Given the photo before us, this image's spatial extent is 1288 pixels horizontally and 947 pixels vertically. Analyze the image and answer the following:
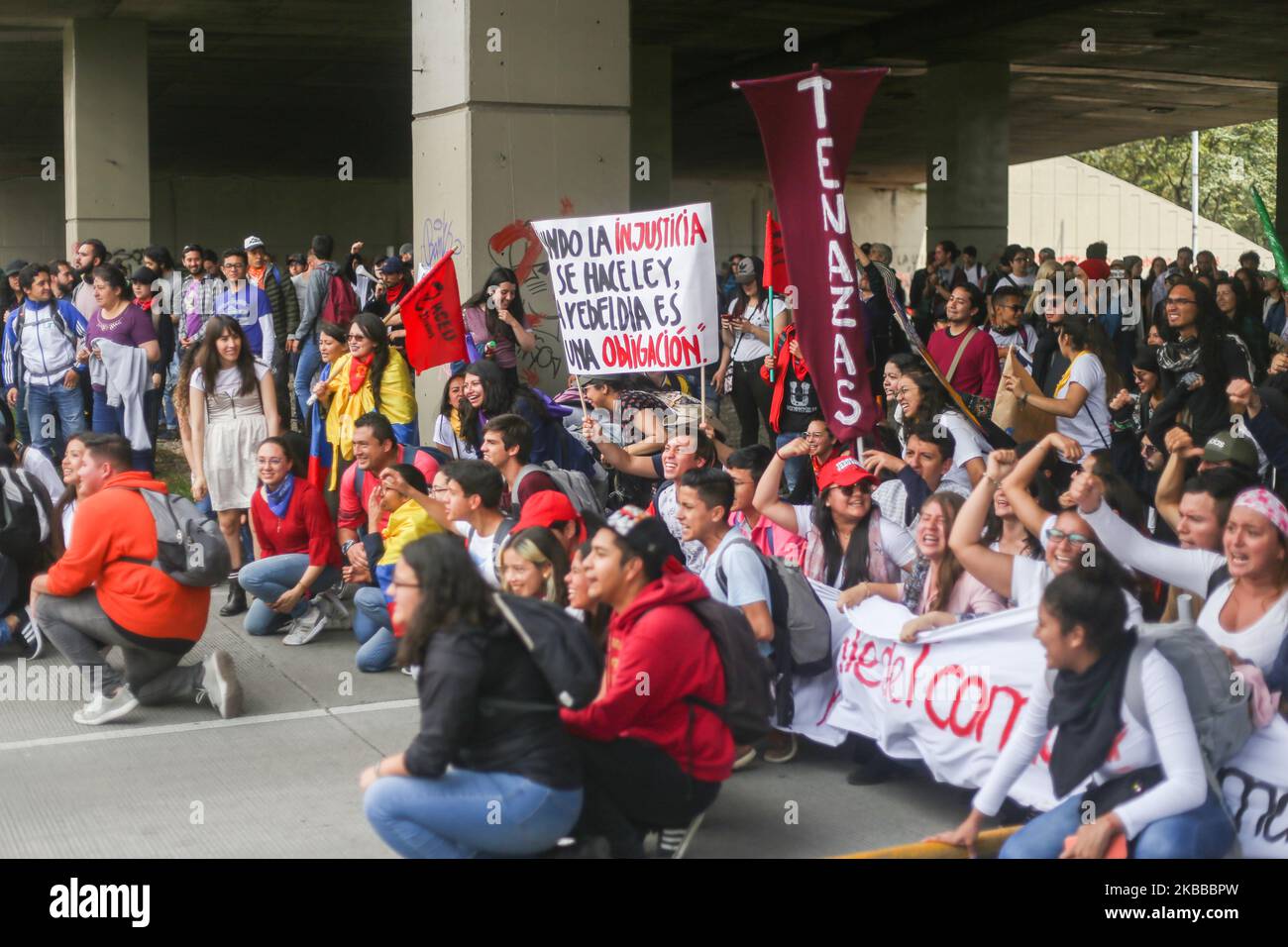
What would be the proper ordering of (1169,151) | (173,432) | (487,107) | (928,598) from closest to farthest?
(928,598), (487,107), (173,432), (1169,151)

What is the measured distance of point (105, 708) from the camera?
22.9 ft

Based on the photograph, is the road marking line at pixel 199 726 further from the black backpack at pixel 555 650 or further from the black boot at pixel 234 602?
the black backpack at pixel 555 650

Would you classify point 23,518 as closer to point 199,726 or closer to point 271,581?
point 271,581

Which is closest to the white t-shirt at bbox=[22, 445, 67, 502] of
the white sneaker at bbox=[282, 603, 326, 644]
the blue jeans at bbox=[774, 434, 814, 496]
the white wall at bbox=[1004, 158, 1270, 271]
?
the white sneaker at bbox=[282, 603, 326, 644]

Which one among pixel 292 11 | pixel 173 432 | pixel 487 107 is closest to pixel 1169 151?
pixel 292 11

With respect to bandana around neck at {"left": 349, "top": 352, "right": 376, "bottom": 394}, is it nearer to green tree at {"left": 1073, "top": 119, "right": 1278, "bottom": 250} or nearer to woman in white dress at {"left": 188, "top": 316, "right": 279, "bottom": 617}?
woman in white dress at {"left": 188, "top": 316, "right": 279, "bottom": 617}

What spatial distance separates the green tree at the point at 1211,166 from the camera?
58.5 m

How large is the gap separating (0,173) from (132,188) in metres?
21.1

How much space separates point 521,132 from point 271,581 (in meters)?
3.22

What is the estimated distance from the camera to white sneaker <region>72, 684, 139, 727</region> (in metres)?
6.95

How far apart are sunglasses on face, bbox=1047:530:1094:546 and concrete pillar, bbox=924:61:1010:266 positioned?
1820cm

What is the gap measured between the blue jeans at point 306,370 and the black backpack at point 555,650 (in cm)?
753
